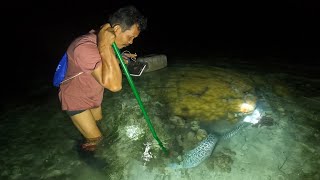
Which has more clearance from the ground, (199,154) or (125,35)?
(125,35)

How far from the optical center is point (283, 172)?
3676 mm

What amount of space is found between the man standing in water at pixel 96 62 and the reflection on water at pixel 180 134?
3.31 ft

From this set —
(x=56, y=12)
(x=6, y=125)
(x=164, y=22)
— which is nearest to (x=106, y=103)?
(x=6, y=125)

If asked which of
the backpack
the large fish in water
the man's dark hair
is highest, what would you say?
the man's dark hair

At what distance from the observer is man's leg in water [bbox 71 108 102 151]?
381 centimetres

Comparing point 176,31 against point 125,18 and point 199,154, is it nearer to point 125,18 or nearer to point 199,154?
point 199,154

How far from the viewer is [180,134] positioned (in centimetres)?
474

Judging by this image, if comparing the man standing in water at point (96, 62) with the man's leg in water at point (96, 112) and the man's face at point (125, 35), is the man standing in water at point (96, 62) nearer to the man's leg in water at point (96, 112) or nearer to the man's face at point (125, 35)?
the man's face at point (125, 35)

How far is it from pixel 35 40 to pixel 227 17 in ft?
43.1

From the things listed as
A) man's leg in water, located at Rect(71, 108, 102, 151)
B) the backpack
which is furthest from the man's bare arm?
man's leg in water, located at Rect(71, 108, 102, 151)

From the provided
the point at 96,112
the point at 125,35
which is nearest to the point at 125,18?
the point at 125,35

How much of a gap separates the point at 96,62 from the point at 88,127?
4.27 feet

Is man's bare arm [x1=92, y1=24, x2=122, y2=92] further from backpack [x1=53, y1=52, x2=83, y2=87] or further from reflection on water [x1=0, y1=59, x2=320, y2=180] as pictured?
reflection on water [x1=0, y1=59, x2=320, y2=180]

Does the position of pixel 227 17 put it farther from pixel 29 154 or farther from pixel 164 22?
pixel 29 154
